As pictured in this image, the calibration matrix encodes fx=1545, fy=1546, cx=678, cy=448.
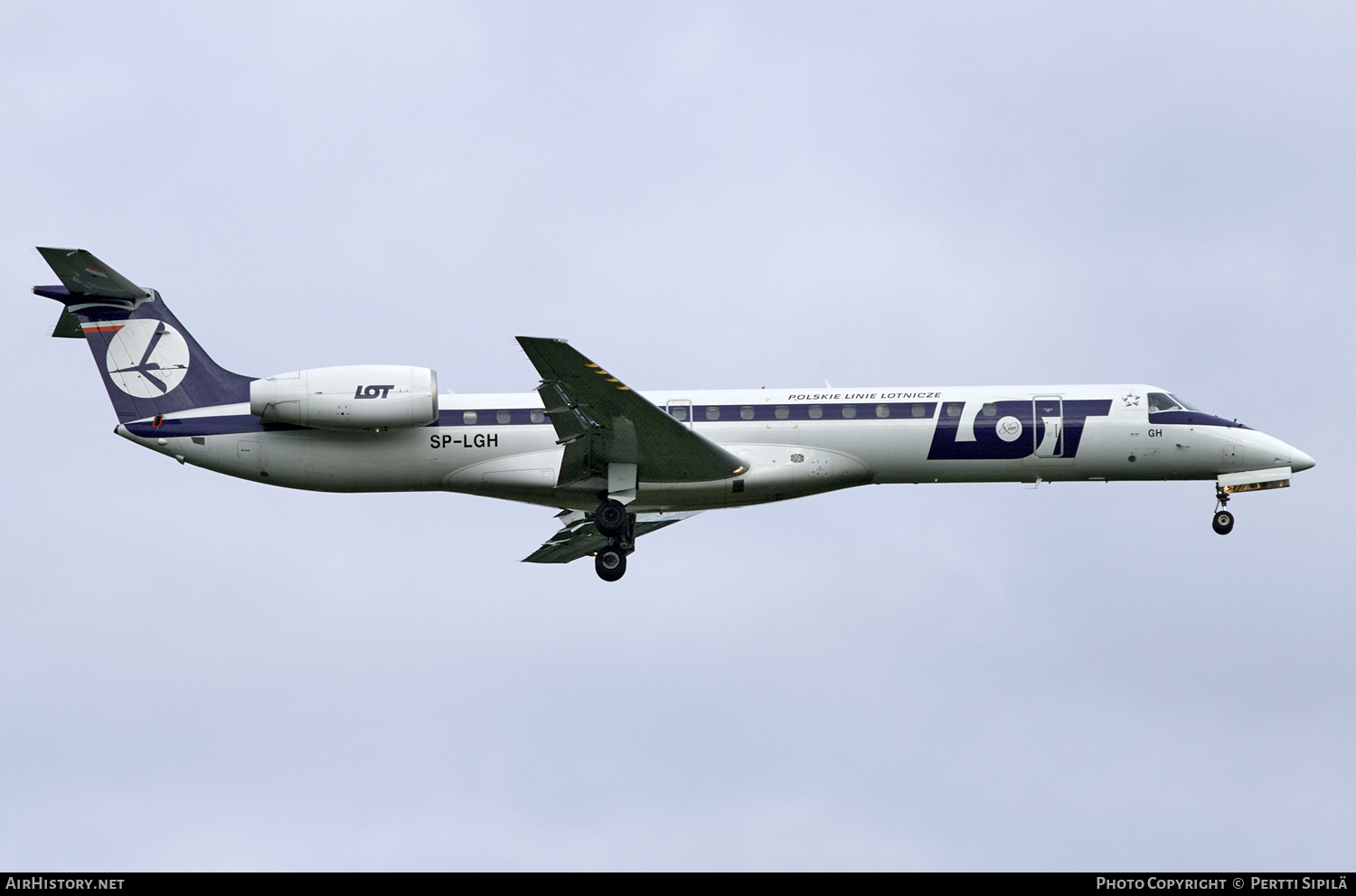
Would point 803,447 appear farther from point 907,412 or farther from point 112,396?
point 112,396

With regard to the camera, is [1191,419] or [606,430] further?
[1191,419]

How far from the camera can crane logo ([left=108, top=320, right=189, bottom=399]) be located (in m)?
31.0

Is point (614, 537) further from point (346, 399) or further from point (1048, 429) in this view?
point (1048, 429)

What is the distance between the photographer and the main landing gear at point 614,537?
1190 inches

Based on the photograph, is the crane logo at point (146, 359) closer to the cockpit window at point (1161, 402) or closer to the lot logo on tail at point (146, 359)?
the lot logo on tail at point (146, 359)

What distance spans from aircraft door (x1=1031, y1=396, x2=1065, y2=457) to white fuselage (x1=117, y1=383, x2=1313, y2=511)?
0.03 meters

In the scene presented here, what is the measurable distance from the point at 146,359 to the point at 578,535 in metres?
9.75

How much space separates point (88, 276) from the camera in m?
30.6

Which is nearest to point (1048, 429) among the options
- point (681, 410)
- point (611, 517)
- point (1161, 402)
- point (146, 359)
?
point (1161, 402)

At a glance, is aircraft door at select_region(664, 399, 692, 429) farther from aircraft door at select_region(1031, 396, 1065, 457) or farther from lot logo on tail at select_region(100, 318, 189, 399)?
lot logo on tail at select_region(100, 318, 189, 399)

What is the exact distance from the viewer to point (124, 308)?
31359 mm

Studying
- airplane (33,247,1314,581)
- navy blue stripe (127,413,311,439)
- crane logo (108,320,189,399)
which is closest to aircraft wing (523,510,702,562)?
airplane (33,247,1314,581)

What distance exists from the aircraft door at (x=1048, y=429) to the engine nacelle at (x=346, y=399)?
1203cm
